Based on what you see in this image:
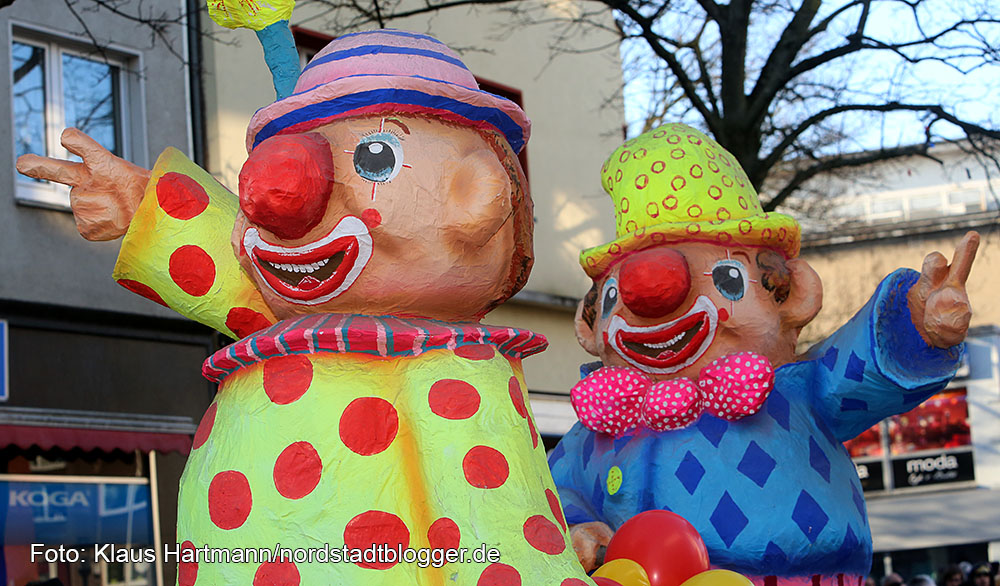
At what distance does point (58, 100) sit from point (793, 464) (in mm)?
5711

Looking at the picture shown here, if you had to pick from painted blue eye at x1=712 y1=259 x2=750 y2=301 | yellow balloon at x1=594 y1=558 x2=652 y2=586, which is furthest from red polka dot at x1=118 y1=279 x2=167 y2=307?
painted blue eye at x1=712 y1=259 x2=750 y2=301

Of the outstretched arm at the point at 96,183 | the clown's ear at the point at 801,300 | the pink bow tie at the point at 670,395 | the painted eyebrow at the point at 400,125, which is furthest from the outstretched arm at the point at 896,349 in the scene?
the outstretched arm at the point at 96,183

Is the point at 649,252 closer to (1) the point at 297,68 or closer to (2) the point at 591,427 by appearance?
(2) the point at 591,427

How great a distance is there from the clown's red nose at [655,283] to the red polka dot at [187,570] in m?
1.49

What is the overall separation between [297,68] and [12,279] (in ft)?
15.1

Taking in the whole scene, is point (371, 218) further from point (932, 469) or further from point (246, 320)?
point (932, 469)

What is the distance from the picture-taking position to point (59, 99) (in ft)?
24.9

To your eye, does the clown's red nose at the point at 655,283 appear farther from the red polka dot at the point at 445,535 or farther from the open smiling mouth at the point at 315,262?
the red polka dot at the point at 445,535

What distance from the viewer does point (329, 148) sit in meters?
2.72

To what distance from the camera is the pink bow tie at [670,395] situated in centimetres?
354

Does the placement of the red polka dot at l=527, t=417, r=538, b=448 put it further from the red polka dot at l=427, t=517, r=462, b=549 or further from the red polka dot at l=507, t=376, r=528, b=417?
the red polka dot at l=427, t=517, r=462, b=549

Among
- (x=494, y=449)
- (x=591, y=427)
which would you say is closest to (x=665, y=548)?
(x=494, y=449)

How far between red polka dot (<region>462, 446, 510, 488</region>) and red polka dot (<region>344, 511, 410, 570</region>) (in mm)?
179

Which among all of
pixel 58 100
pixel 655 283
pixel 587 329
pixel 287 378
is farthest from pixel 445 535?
pixel 58 100
